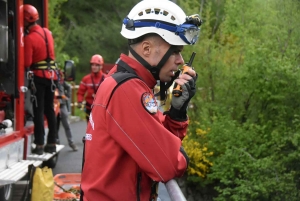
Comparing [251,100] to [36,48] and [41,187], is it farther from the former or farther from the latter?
[41,187]

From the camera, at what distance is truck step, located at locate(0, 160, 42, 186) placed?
22.7ft

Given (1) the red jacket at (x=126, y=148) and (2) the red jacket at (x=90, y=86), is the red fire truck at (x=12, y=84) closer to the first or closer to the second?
(2) the red jacket at (x=90, y=86)

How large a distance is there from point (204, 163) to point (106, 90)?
5.94m

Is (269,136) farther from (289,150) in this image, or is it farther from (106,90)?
(106,90)

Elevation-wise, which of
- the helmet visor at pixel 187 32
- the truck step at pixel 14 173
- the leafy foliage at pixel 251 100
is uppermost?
the helmet visor at pixel 187 32

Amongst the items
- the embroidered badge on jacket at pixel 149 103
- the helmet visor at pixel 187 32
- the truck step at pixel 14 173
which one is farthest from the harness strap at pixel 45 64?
the embroidered badge on jacket at pixel 149 103

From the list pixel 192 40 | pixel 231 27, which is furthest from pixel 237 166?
pixel 192 40

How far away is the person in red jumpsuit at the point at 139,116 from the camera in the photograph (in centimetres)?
293

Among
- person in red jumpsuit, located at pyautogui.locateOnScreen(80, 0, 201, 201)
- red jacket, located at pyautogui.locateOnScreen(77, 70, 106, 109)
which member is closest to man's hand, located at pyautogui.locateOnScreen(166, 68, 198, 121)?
person in red jumpsuit, located at pyautogui.locateOnScreen(80, 0, 201, 201)

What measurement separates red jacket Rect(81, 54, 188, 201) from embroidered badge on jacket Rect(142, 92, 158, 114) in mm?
14

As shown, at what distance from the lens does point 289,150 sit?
294 inches

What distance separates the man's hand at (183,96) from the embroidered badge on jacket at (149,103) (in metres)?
0.21

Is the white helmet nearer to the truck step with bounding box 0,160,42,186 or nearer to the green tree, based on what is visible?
the truck step with bounding box 0,160,42,186

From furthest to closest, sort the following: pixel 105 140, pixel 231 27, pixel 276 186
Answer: pixel 231 27 < pixel 276 186 < pixel 105 140
